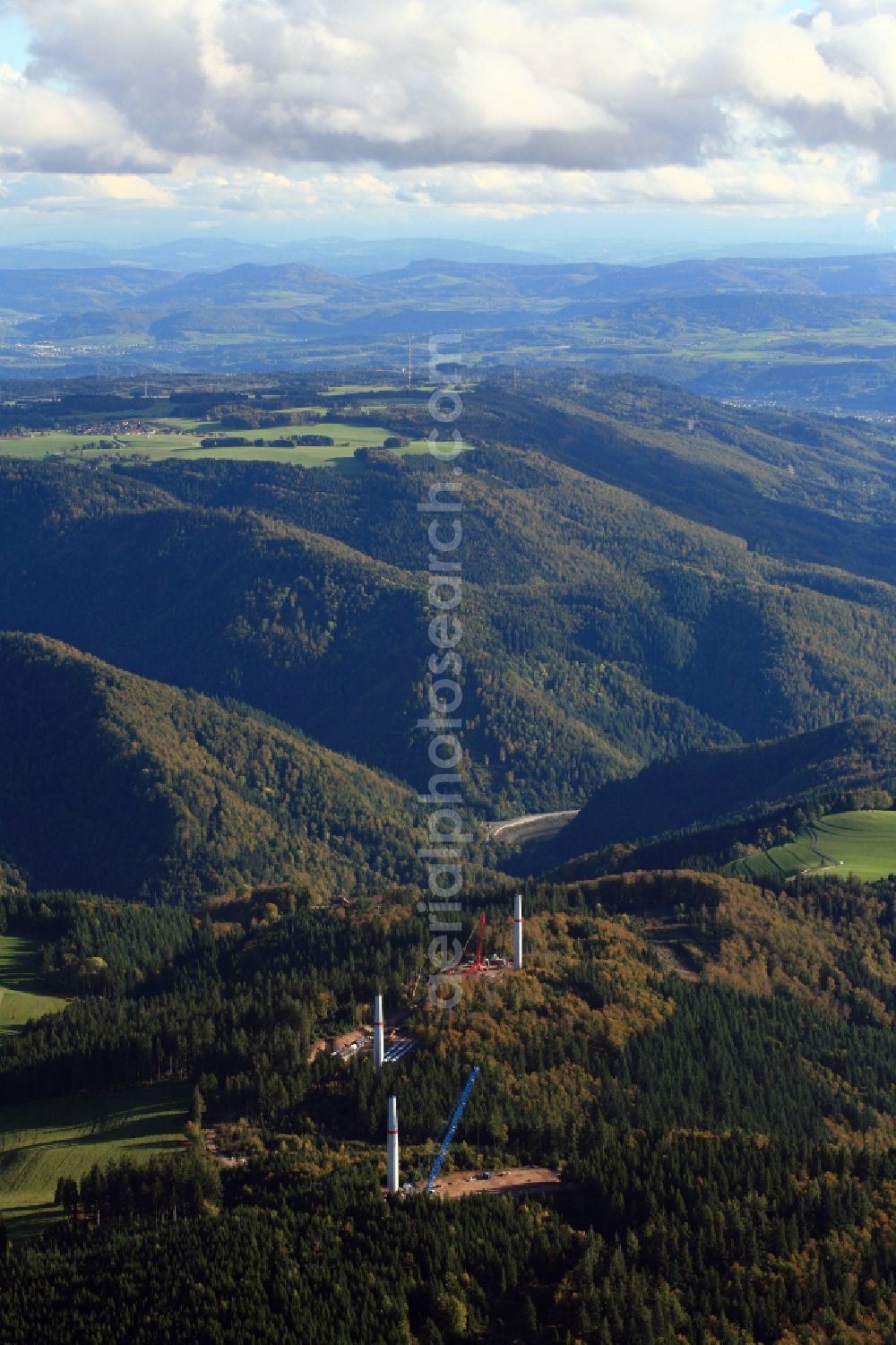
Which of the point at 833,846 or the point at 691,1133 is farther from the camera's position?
the point at 833,846

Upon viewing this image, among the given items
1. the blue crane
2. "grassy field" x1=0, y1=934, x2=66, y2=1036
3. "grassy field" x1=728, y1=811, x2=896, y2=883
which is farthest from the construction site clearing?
"grassy field" x1=728, y1=811, x2=896, y2=883

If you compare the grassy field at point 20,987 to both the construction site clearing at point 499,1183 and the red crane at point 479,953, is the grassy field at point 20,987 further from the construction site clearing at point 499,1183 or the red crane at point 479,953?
the construction site clearing at point 499,1183

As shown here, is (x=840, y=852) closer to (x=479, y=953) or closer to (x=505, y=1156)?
(x=479, y=953)

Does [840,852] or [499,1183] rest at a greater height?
[499,1183]

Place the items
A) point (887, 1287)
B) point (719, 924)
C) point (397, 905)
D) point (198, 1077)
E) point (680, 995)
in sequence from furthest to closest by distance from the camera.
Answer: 1. point (397, 905)
2. point (719, 924)
3. point (680, 995)
4. point (198, 1077)
5. point (887, 1287)

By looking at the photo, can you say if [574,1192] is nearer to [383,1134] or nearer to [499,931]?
[383,1134]

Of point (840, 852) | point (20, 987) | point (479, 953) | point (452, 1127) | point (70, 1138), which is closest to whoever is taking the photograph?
point (452, 1127)

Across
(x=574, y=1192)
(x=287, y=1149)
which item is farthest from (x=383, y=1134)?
(x=574, y=1192)

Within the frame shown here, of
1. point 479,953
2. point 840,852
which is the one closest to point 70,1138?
point 479,953
